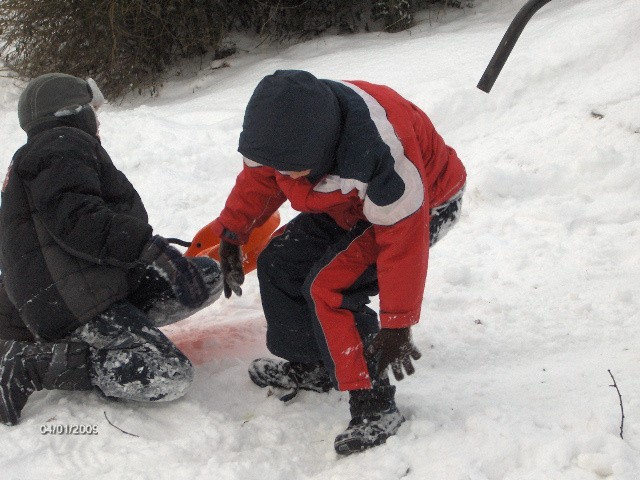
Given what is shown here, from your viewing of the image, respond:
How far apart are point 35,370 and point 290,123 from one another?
121 centimetres

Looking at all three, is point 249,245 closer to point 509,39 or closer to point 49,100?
point 49,100

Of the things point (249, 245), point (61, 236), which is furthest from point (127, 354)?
point (249, 245)

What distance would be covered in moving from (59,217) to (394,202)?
3.64ft

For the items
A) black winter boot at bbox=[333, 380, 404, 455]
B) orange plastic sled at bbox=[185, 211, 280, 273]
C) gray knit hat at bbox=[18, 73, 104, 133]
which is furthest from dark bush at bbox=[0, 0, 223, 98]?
black winter boot at bbox=[333, 380, 404, 455]

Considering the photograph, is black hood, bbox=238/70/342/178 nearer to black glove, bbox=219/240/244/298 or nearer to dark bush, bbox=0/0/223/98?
black glove, bbox=219/240/244/298

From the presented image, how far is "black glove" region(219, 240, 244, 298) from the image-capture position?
2.67 metres

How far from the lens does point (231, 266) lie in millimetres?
2691

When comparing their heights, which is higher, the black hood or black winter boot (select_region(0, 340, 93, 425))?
the black hood

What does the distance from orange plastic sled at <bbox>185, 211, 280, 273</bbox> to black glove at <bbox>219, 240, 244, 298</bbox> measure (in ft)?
1.04

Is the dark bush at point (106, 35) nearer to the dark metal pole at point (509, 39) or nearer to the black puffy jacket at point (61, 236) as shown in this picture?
the dark metal pole at point (509, 39)

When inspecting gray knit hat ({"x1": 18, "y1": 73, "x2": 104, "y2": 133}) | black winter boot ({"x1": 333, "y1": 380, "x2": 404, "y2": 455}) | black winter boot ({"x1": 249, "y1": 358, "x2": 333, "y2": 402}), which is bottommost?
black winter boot ({"x1": 249, "y1": 358, "x2": 333, "y2": 402})

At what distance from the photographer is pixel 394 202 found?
201 centimetres

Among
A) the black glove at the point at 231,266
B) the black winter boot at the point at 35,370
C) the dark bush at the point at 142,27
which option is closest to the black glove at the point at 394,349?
the black glove at the point at 231,266
